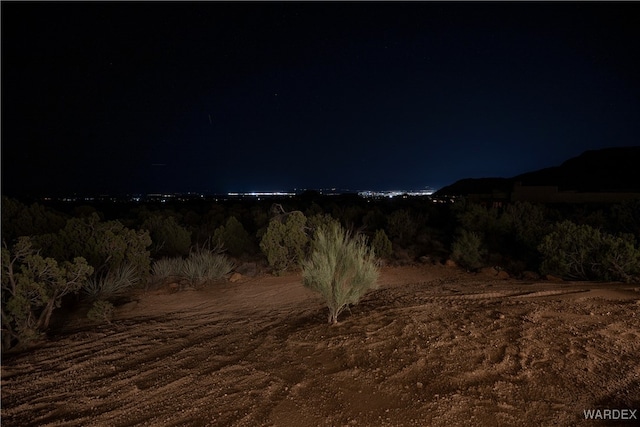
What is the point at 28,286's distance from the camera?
5.27 metres

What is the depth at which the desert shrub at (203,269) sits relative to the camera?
868 centimetres

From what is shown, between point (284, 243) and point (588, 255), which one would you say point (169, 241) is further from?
point (588, 255)

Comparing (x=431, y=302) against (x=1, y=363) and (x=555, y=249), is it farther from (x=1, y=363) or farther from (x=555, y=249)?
(x=1, y=363)

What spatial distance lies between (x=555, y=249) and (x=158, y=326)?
371 inches

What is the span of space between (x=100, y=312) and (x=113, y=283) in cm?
162

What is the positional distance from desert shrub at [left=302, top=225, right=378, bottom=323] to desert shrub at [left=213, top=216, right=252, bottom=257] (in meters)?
6.46

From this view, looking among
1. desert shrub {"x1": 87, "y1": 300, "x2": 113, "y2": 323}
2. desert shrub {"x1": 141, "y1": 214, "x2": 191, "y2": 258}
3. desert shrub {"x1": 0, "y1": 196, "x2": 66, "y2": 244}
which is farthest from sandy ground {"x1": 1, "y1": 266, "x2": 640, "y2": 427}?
desert shrub {"x1": 141, "y1": 214, "x2": 191, "y2": 258}

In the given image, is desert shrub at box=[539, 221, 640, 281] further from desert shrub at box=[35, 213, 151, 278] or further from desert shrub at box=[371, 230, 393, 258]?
desert shrub at box=[35, 213, 151, 278]

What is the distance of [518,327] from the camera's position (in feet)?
14.2

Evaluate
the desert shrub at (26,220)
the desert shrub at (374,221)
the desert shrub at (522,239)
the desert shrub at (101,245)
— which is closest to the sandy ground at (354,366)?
the desert shrub at (101,245)

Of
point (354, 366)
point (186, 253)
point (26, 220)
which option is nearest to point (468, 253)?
point (354, 366)

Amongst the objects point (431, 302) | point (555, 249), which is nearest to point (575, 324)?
point (431, 302)

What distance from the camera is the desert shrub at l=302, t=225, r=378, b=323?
200 inches

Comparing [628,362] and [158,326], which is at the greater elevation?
[628,362]
